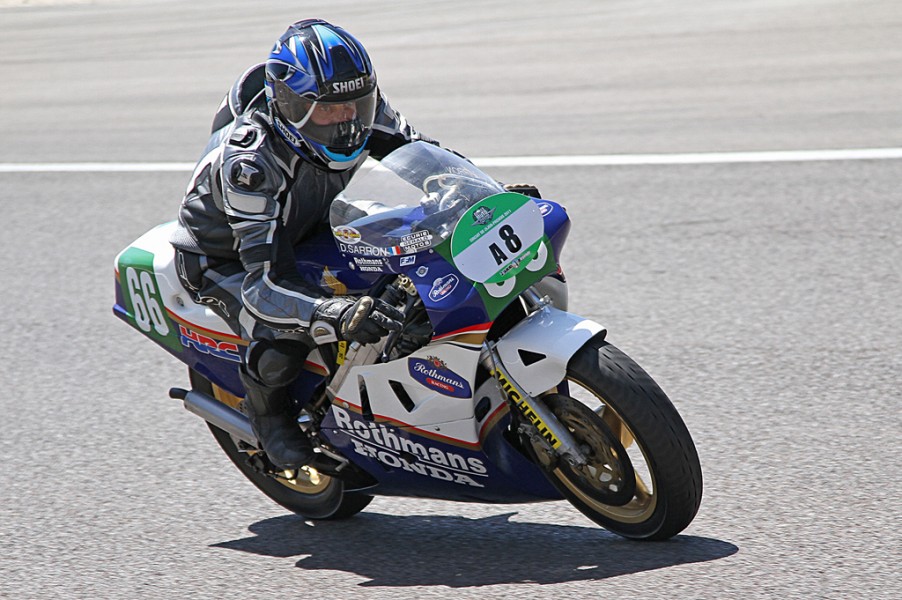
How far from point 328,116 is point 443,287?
26.2 inches

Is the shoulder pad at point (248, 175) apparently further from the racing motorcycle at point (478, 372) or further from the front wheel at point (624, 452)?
the front wheel at point (624, 452)

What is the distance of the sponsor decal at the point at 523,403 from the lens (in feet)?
12.9

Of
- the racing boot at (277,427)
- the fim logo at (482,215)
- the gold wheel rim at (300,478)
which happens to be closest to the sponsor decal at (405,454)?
the racing boot at (277,427)

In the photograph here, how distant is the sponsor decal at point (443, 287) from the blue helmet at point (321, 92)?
1.89 feet

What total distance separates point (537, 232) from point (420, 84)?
10.2 meters

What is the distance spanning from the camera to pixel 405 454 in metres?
4.20

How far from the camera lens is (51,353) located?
6.55 metres

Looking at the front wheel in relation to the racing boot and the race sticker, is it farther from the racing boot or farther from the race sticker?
the racing boot

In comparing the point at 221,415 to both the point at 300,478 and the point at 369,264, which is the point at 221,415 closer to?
the point at 300,478

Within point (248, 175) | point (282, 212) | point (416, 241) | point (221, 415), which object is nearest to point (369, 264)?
point (416, 241)

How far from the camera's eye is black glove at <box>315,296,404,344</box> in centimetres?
379

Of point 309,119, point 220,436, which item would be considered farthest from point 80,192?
point 309,119

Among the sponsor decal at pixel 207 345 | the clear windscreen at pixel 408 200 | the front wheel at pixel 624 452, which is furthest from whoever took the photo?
the sponsor decal at pixel 207 345

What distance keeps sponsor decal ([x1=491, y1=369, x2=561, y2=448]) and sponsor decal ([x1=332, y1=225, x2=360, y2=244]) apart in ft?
1.94
